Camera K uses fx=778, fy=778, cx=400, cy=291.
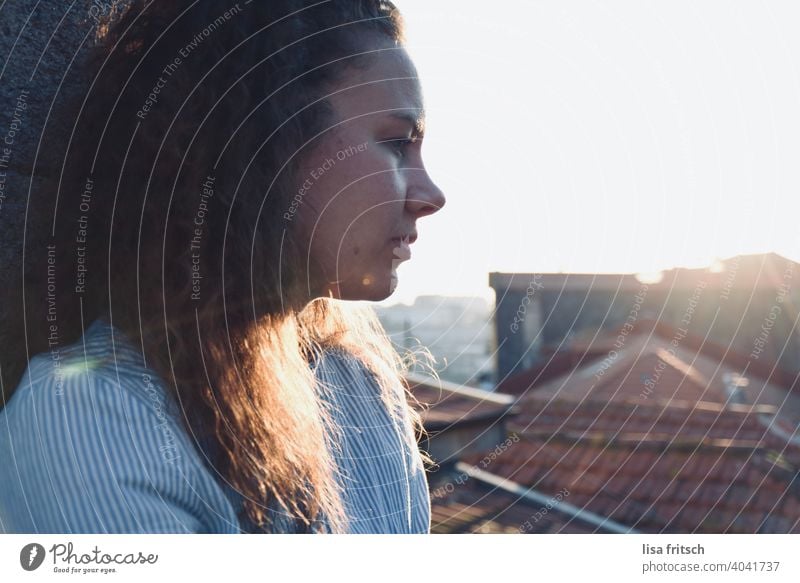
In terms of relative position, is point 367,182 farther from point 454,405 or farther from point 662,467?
point 454,405

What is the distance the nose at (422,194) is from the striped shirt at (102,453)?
0.40 meters

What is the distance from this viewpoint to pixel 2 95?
1020 mm

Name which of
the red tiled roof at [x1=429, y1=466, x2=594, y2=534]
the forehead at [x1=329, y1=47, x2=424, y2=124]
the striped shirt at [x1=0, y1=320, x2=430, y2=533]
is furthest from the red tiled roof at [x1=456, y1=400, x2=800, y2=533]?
the striped shirt at [x1=0, y1=320, x2=430, y2=533]

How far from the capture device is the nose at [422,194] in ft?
3.40

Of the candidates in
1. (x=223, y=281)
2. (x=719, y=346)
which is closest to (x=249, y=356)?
(x=223, y=281)

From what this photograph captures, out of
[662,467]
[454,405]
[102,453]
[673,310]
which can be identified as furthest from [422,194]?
[673,310]

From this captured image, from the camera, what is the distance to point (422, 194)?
1036 mm

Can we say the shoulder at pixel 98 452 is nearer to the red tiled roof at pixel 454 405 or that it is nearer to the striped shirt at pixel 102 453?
the striped shirt at pixel 102 453

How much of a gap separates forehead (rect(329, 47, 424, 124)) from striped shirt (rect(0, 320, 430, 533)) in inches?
16.4

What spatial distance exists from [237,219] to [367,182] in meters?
0.18

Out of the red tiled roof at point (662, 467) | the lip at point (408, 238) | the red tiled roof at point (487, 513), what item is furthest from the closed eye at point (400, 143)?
the red tiled roof at point (662, 467)
